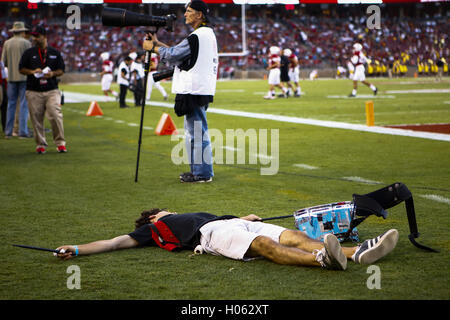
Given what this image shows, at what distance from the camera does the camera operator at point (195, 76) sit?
305 inches

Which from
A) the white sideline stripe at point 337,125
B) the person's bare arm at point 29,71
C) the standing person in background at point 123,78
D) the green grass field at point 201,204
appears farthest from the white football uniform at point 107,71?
the person's bare arm at point 29,71

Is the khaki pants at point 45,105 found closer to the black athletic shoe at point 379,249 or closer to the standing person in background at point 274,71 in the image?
the black athletic shoe at point 379,249

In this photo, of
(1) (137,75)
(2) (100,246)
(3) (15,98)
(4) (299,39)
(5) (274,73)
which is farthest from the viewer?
(4) (299,39)

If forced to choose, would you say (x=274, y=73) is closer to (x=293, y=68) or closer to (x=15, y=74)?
(x=293, y=68)

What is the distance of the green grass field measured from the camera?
4020mm

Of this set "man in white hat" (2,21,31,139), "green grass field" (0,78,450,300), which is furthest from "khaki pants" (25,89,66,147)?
"man in white hat" (2,21,31,139)

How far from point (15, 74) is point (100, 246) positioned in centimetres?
927

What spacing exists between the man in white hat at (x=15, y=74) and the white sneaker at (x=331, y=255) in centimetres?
1012

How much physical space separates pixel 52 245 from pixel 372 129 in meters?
9.57

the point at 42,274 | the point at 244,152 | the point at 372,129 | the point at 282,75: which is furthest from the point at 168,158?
the point at 282,75

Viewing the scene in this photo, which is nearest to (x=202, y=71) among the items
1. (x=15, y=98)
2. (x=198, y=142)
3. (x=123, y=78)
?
(x=198, y=142)

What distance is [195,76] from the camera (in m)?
7.95

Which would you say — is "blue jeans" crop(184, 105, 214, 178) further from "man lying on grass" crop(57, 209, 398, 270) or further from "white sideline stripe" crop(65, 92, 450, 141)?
"white sideline stripe" crop(65, 92, 450, 141)

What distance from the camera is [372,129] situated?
13656 mm
